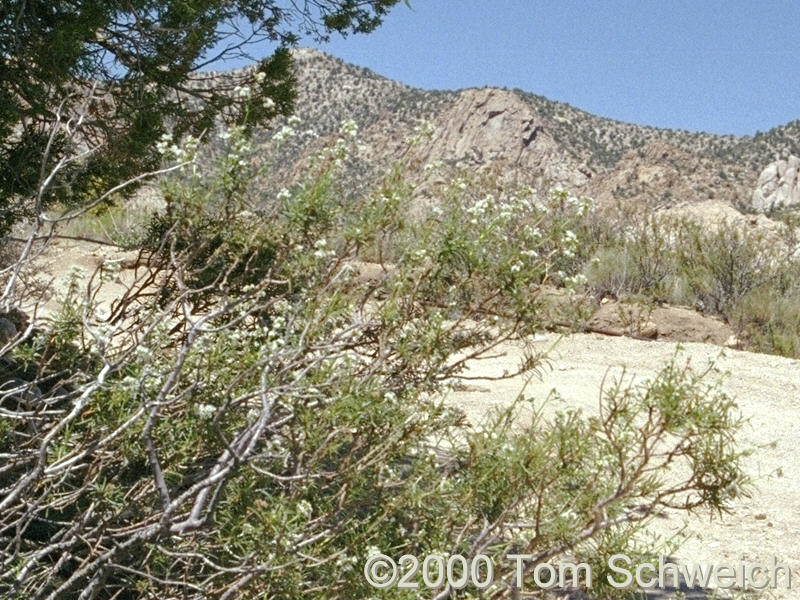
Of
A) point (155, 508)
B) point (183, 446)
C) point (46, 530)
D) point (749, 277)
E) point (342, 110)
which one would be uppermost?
point (342, 110)

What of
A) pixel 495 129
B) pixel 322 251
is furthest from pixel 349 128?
pixel 495 129

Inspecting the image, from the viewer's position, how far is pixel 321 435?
279cm

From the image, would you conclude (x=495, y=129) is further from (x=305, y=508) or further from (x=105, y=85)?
(x=305, y=508)

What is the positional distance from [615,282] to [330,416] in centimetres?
1156

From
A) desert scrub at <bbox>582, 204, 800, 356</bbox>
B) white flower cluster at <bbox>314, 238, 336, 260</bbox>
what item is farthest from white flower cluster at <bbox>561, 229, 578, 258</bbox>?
desert scrub at <bbox>582, 204, 800, 356</bbox>

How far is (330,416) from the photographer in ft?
8.87

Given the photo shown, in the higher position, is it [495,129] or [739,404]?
[495,129]

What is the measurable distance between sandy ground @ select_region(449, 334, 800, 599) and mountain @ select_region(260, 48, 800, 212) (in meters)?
32.4

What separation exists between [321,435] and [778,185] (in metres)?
48.4

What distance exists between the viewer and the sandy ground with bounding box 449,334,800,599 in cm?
492

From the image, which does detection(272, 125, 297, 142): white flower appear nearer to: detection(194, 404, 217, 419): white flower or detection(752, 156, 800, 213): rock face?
detection(194, 404, 217, 419): white flower

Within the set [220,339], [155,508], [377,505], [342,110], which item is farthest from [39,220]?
[342,110]

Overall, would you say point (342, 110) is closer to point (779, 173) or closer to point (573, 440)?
point (779, 173)

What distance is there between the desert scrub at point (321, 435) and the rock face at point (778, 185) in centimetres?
4461
